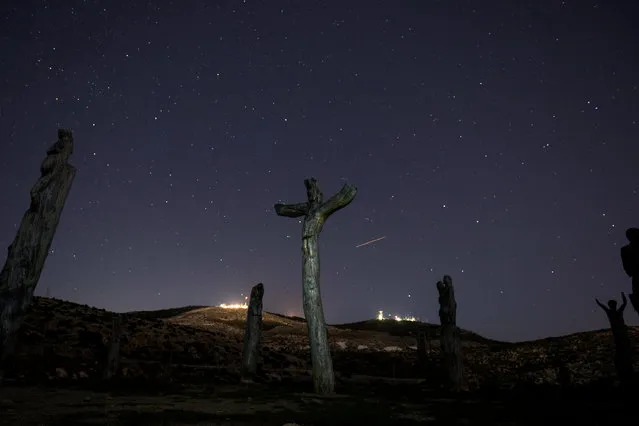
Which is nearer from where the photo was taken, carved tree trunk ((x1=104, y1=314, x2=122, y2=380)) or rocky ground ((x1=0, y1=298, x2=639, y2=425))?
rocky ground ((x1=0, y1=298, x2=639, y2=425))

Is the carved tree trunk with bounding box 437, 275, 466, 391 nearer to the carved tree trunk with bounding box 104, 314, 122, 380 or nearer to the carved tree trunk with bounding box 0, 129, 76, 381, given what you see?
the carved tree trunk with bounding box 104, 314, 122, 380

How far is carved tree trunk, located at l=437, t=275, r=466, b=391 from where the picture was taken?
537 inches

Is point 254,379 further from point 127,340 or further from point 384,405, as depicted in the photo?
point 127,340

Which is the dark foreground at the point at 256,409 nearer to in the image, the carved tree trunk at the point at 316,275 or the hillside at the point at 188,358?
the carved tree trunk at the point at 316,275

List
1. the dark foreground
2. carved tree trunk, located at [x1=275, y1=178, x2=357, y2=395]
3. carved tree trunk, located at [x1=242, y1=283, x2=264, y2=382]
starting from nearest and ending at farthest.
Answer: the dark foreground
carved tree trunk, located at [x1=275, y1=178, x2=357, y2=395]
carved tree trunk, located at [x1=242, y1=283, x2=264, y2=382]

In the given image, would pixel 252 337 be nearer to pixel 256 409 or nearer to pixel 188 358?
pixel 188 358

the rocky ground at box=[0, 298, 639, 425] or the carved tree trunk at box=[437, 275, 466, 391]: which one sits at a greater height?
the carved tree trunk at box=[437, 275, 466, 391]

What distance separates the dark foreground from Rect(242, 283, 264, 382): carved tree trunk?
4.39m

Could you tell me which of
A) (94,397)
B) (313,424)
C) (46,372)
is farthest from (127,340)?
(313,424)

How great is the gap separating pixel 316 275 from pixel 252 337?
5466mm

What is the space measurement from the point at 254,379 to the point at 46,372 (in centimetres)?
636

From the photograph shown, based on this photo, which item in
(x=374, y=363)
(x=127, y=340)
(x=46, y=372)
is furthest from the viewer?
(x=374, y=363)

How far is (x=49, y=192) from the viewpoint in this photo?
298 inches

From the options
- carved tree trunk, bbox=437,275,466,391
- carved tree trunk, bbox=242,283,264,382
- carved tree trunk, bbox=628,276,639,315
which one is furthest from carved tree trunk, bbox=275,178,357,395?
carved tree trunk, bbox=628,276,639,315
